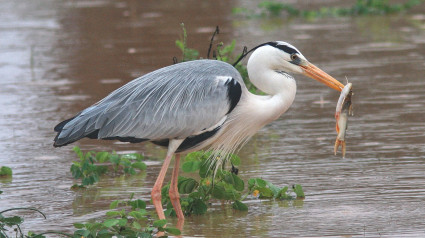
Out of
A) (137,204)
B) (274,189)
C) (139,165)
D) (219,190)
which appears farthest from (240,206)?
(139,165)

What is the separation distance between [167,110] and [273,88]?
2.63ft

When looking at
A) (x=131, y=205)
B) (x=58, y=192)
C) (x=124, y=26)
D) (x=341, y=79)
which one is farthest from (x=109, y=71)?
(x=131, y=205)

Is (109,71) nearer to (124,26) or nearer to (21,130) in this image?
(21,130)

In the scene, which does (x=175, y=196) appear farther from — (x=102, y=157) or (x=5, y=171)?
(x=5, y=171)

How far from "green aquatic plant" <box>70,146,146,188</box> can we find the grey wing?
104cm

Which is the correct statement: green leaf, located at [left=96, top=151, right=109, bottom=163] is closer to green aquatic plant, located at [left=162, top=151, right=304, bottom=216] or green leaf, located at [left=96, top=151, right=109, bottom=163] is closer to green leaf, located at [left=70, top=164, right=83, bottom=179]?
green leaf, located at [left=70, top=164, right=83, bottom=179]

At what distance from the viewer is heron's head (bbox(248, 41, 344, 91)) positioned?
690 centimetres

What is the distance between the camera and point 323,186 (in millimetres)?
7402

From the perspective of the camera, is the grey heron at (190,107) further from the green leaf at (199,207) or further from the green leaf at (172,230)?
the green leaf at (172,230)

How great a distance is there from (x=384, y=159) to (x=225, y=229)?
2.23m

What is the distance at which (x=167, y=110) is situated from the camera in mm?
6832

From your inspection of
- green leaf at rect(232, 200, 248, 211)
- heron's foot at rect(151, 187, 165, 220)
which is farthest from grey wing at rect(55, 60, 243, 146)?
green leaf at rect(232, 200, 248, 211)

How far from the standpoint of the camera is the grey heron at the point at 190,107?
678 centimetres

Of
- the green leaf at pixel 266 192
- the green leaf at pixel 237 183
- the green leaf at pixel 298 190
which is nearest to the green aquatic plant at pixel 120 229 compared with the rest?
the green leaf at pixel 237 183
